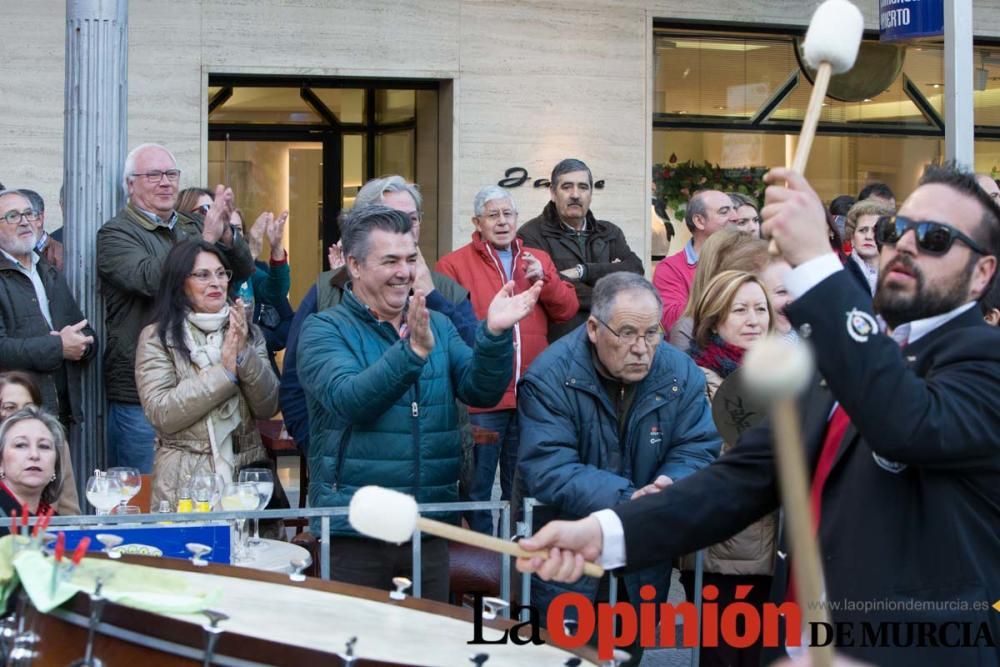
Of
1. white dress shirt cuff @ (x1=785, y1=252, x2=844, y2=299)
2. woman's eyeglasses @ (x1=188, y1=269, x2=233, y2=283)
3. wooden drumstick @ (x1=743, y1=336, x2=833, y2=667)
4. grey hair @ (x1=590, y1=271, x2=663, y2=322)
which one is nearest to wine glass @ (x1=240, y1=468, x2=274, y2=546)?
woman's eyeglasses @ (x1=188, y1=269, x2=233, y2=283)

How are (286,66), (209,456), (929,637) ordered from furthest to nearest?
(286,66), (209,456), (929,637)

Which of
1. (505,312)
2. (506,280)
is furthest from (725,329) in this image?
(506,280)

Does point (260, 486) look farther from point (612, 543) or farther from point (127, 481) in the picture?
point (612, 543)

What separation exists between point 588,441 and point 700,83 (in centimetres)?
811

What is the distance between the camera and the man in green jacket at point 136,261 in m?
7.31

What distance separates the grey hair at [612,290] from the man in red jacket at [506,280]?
7.25ft

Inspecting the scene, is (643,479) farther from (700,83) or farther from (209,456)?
(700,83)

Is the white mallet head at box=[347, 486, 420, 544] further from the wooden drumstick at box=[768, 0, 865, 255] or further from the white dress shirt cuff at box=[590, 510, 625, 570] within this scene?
the wooden drumstick at box=[768, 0, 865, 255]

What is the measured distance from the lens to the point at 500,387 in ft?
18.6

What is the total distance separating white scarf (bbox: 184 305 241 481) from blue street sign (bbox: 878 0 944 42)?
506 cm

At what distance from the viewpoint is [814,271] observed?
9.97 feet

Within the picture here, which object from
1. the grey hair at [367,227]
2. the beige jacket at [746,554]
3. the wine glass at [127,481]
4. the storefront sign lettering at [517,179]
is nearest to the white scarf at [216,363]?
the wine glass at [127,481]

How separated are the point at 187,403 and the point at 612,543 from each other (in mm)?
3406

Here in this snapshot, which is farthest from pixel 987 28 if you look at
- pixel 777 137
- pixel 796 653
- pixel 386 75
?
pixel 796 653
